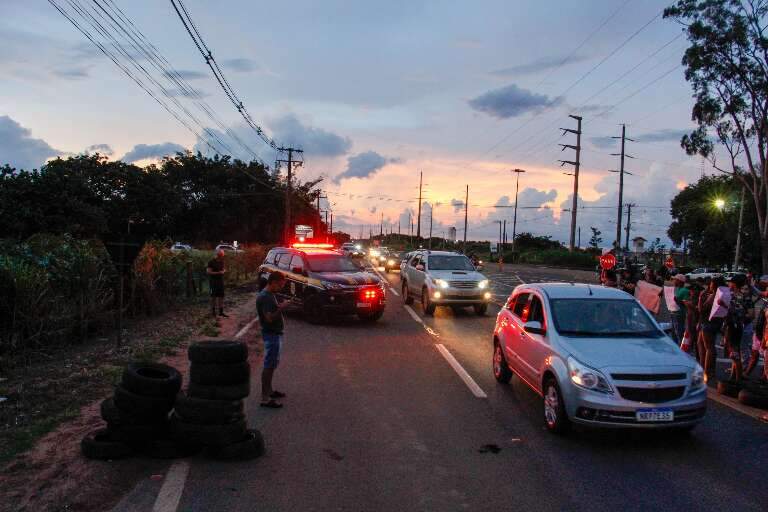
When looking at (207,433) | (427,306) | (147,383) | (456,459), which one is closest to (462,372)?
(456,459)

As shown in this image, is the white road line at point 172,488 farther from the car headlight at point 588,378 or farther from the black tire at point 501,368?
the black tire at point 501,368

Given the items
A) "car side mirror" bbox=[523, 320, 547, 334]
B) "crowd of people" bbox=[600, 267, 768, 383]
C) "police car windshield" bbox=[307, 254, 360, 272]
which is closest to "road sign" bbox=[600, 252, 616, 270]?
"police car windshield" bbox=[307, 254, 360, 272]

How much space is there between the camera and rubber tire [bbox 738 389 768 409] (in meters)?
8.03

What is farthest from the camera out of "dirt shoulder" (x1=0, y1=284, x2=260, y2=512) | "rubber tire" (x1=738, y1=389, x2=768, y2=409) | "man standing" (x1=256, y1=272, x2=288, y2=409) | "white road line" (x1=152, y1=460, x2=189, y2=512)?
"rubber tire" (x1=738, y1=389, x2=768, y2=409)

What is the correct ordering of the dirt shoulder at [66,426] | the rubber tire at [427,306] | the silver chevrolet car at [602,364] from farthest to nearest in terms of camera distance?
the rubber tire at [427,306]
the silver chevrolet car at [602,364]
the dirt shoulder at [66,426]

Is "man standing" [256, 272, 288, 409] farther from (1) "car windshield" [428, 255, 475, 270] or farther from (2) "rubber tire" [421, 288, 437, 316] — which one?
(1) "car windshield" [428, 255, 475, 270]

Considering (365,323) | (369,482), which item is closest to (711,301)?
(369,482)

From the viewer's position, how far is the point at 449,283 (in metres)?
17.9

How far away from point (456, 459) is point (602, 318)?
9.45 feet

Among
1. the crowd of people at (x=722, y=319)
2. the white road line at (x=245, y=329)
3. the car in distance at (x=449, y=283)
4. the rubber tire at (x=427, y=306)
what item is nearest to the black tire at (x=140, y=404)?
the crowd of people at (x=722, y=319)

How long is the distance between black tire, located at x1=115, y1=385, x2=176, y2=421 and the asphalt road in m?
0.62

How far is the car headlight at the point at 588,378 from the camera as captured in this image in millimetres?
6281

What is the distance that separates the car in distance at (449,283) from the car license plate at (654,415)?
38.2 feet

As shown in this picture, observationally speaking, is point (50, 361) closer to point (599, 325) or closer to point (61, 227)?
point (599, 325)
